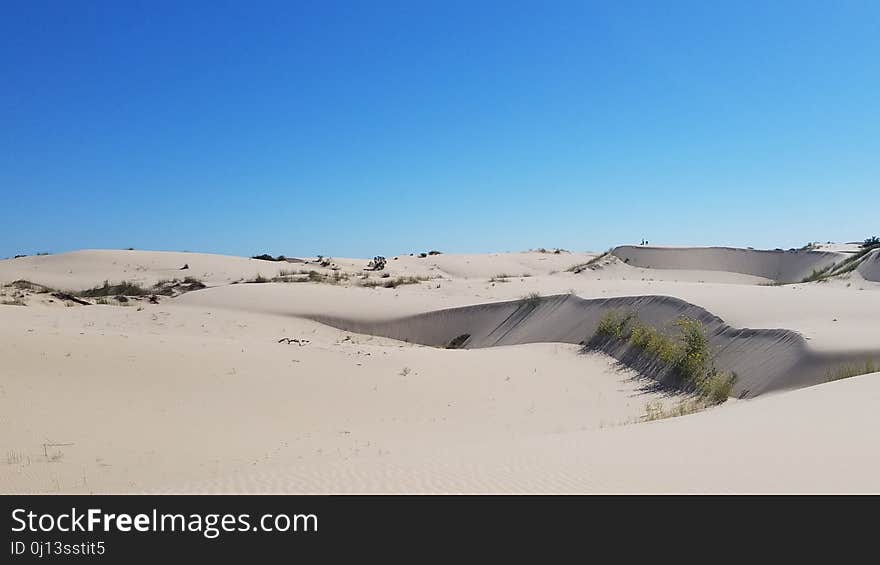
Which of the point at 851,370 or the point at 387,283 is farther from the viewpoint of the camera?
the point at 387,283

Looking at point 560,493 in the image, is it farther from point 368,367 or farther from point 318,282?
point 318,282

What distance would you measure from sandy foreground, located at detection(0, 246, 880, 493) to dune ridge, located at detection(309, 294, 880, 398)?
6.8 inches

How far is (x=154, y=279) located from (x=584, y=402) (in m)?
30.3

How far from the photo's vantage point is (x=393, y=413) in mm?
10656

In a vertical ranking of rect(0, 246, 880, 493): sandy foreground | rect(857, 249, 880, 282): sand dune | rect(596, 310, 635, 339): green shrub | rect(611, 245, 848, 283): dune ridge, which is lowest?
rect(0, 246, 880, 493): sandy foreground

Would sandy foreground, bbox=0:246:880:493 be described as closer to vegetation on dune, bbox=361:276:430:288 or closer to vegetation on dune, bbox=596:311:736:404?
vegetation on dune, bbox=596:311:736:404

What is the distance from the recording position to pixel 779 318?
13.2m

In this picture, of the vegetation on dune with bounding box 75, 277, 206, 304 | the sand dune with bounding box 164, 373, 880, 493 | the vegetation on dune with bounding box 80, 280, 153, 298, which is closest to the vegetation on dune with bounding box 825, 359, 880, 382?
the sand dune with bounding box 164, 373, 880, 493

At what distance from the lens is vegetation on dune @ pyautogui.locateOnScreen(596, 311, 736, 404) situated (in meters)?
10.8

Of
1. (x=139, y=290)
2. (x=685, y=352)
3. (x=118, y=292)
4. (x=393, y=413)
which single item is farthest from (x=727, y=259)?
(x=393, y=413)

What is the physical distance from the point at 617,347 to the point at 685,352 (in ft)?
10.2

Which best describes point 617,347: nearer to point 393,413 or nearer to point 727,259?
point 393,413

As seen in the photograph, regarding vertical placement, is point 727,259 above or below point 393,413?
above
